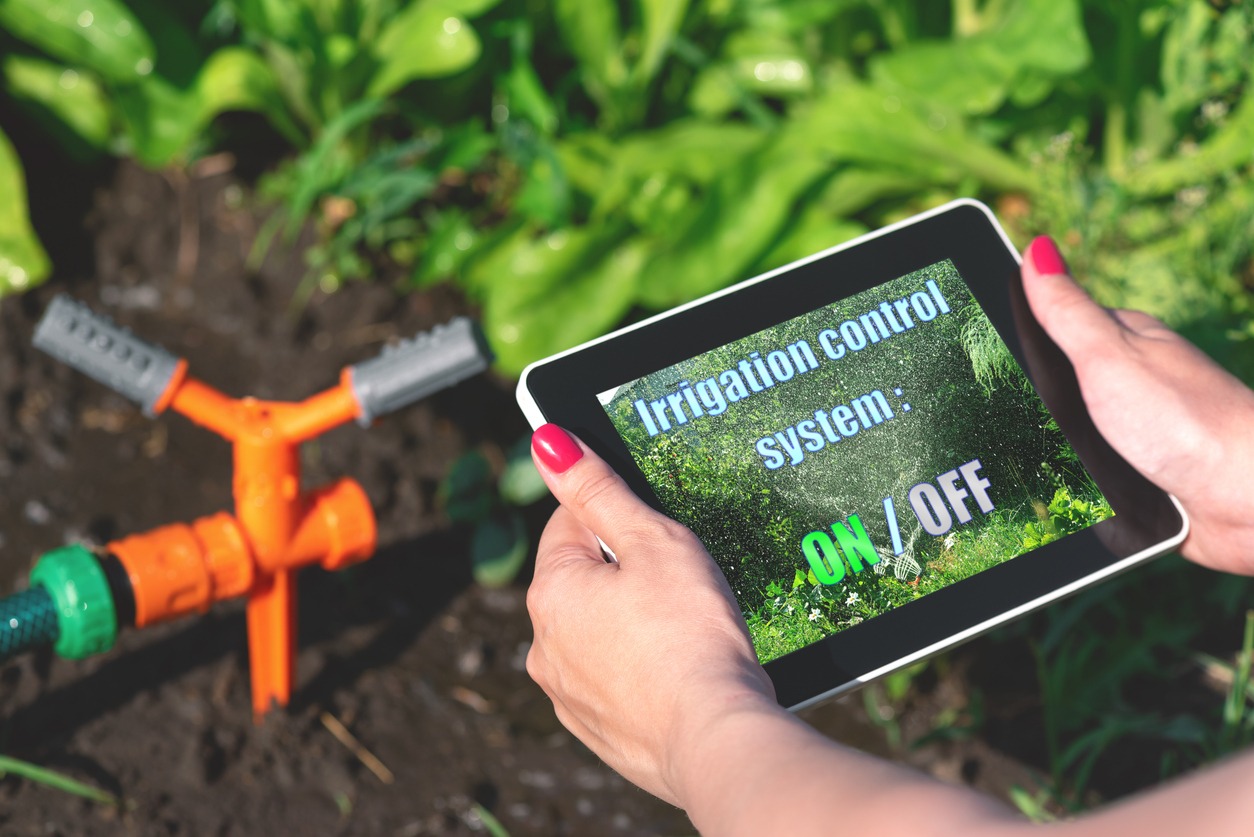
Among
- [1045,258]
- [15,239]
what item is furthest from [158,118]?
[1045,258]

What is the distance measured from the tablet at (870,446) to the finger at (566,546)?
0.07m

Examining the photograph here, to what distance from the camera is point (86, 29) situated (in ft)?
5.91

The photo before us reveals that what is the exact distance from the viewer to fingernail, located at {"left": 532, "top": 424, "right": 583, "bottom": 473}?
1.03 meters

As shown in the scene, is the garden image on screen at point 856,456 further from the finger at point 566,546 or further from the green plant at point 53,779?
the green plant at point 53,779

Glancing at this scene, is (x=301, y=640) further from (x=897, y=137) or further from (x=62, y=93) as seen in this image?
(x=897, y=137)

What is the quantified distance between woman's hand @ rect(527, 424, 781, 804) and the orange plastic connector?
37 cm

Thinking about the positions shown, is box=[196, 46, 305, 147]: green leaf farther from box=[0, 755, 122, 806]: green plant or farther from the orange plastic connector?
box=[0, 755, 122, 806]: green plant

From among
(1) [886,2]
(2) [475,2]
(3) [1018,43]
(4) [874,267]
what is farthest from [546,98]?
(4) [874,267]

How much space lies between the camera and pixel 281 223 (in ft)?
6.57

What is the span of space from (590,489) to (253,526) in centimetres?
51

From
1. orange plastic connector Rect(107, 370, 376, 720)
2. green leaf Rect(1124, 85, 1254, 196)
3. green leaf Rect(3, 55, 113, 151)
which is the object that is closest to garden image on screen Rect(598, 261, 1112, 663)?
orange plastic connector Rect(107, 370, 376, 720)

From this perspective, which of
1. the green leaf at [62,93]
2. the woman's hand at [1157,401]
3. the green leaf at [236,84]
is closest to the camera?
→ the woman's hand at [1157,401]

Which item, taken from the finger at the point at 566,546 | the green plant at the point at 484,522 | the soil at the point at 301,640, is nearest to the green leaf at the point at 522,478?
the green plant at the point at 484,522

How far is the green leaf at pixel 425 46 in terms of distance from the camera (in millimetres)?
1769
